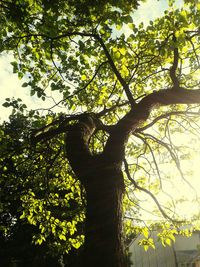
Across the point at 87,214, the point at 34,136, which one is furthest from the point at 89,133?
the point at 87,214

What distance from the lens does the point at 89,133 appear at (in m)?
5.82

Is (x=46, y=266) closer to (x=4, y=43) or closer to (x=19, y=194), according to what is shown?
(x=19, y=194)

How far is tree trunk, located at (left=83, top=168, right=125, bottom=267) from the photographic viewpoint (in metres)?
4.01

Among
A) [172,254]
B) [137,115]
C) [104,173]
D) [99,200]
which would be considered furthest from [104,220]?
[172,254]

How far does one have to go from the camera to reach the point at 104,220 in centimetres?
432

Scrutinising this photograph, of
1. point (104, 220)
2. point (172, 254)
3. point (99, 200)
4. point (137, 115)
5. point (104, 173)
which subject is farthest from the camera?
point (172, 254)

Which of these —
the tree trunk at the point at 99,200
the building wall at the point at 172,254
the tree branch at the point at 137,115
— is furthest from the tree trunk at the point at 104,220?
the building wall at the point at 172,254

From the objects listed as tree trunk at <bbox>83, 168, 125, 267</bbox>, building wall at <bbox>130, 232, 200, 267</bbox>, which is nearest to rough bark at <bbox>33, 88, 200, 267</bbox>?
tree trunk at <bbox>83, 168, 125, 267</bbox>

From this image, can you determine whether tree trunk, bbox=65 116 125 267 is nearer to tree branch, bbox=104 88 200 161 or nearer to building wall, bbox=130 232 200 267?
tree branch, bbox=104 88 200 161

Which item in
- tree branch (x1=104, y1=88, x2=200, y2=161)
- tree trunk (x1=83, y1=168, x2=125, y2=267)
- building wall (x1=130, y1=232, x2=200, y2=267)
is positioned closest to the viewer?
tree trunk (x1=83, y1=168, x2=125, y2=267)

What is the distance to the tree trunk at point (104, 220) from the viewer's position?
4008 millimetres

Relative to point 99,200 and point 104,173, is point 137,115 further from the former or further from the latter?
point 99,200

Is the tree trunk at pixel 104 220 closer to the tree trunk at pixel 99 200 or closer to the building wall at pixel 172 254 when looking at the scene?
the tree trunk at pixel 99 200

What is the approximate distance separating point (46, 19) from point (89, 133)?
2.92m
